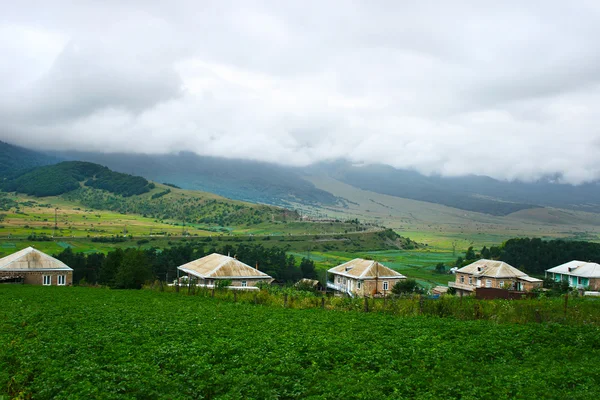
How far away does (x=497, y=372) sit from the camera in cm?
1357

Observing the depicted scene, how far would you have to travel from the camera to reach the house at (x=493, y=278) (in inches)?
2409

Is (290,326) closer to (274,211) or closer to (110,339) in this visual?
(110,339)

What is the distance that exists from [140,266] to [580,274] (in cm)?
5486

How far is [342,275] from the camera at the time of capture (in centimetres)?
6384

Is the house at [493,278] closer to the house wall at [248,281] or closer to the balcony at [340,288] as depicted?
the balcony at [340,288]

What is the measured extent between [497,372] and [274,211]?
182 metres

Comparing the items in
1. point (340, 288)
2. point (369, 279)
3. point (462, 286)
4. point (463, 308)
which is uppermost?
point (463, 308)

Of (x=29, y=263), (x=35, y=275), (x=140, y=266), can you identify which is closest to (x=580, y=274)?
(x=140, y=266)

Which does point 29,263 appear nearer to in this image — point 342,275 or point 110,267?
point 110,267

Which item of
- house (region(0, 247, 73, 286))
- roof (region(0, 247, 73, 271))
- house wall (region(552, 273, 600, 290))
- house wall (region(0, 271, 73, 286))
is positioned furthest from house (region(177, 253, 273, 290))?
house wall (region(552, 273, 600, 290))

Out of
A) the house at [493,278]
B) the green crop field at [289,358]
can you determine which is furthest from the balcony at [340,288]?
the green crop field at [289,358]

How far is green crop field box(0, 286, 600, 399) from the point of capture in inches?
463

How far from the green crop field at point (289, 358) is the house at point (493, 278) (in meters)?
43.4

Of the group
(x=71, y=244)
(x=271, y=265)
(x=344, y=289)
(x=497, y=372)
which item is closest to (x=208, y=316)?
(x=497, y=372)
